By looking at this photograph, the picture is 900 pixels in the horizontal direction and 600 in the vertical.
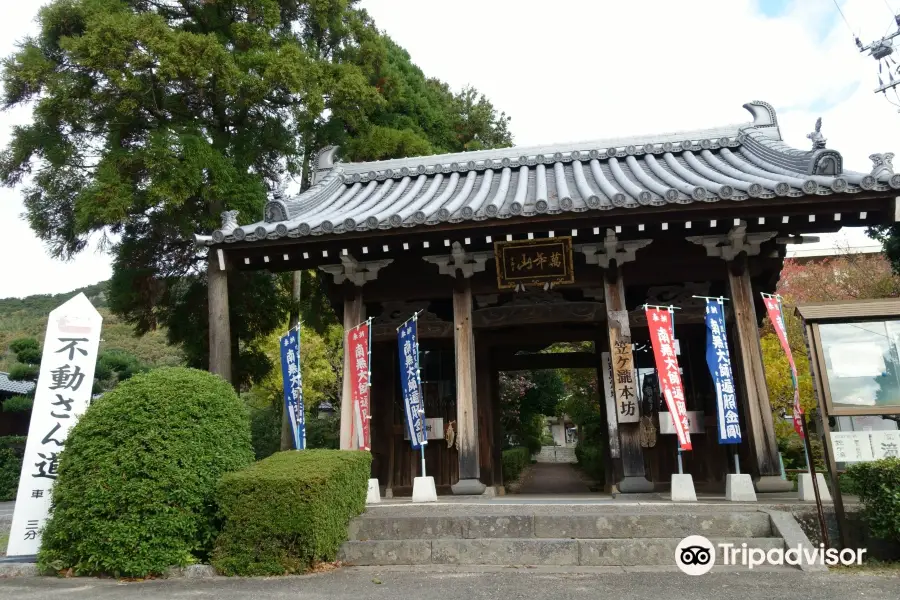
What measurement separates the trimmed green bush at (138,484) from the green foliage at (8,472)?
17.4 metres

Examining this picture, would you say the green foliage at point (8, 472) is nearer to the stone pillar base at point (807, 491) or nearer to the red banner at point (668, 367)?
the red banner at point (668, 367)

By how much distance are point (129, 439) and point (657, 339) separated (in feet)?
19.3

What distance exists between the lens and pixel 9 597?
Result: 446 cm

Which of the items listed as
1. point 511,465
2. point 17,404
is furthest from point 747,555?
point 17,404

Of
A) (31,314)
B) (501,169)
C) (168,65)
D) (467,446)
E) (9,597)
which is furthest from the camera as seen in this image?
(31,314)

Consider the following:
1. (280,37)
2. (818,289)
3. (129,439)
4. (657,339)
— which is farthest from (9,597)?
(818,289)

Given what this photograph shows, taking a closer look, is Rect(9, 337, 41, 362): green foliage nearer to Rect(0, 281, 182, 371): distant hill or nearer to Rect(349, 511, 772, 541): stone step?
Rect(349, 511, 772, 541): stone step

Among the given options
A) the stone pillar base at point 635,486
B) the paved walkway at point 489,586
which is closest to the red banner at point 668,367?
the stone pillar base at point 635,486

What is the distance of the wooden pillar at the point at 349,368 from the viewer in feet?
26.1

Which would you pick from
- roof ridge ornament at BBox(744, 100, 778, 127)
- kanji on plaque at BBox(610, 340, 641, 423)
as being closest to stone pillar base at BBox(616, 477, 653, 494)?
kanji on plaque at BBox(610, 340, 641, 423)

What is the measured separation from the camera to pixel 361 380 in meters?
7.91

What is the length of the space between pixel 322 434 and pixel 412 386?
9.68 m

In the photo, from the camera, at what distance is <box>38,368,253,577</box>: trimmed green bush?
16.3 feet

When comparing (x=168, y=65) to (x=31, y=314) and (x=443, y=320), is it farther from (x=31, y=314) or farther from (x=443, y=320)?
(x=31, y=314)
